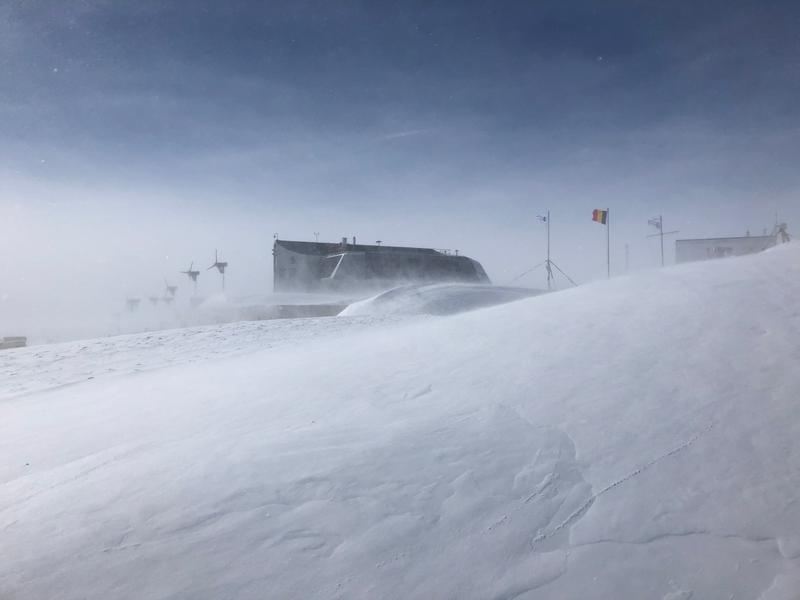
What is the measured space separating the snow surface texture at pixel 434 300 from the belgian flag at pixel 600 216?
3.79 metres

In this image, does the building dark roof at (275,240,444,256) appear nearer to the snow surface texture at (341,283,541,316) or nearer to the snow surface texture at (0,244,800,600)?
the snow surface texture at (341,283,541,316)

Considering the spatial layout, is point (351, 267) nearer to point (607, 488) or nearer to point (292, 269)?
point (292, 269)

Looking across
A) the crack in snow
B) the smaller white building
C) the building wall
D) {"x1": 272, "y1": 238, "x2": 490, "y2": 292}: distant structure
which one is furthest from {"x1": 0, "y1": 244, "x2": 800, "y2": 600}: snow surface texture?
the building wall

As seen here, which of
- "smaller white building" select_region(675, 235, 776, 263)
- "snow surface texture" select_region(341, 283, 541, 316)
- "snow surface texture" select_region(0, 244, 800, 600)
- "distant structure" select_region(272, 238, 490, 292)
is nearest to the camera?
"snow surface texture" select_region(0, 244, 800, 600)

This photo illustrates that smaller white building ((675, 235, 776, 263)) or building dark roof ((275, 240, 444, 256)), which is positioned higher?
building dark roof ((275, 240, 444, 256))

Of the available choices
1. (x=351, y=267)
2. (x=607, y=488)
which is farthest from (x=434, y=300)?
(x=351, y=267)

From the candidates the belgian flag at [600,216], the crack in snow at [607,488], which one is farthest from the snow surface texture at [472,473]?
the belgian flag at [600,216]

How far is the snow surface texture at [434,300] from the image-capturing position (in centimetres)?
1446

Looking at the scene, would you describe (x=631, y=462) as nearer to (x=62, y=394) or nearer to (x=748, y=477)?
(x=748, y=477)

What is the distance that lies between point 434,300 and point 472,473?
1313 centimetres

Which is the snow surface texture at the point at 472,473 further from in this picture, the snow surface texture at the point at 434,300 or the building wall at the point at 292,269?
the building wall at the point at 292,269

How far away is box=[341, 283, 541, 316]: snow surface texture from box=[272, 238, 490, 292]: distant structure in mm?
11693

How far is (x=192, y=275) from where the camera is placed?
4750cm

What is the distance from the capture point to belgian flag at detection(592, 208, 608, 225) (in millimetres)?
15981
